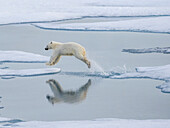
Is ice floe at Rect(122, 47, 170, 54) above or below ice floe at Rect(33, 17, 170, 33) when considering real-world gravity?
below

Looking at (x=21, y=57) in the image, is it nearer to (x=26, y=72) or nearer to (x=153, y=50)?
(x=26, y=72)

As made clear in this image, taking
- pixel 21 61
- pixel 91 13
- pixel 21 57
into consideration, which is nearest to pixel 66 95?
pixel 21 61

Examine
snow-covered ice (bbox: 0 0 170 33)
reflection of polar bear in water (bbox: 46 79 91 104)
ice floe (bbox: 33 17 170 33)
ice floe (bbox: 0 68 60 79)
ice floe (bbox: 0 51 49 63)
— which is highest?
snow-covered ice (bbox: 0 0 170 33)

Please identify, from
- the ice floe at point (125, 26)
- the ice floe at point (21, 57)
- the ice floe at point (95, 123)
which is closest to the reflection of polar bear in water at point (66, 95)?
the ice floe at point (95, 123)

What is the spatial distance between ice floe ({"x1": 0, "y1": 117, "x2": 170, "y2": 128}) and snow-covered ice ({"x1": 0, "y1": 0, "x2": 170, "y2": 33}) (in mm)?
7618

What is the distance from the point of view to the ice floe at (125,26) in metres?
14.0

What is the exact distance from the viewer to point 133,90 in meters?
8.06

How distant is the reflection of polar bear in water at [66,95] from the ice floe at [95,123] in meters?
1.15

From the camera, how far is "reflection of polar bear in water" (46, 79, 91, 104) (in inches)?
301

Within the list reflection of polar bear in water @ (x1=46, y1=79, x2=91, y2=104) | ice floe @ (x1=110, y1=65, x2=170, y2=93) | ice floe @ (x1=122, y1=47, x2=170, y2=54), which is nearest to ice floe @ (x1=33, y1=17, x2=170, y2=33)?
ice floe @ (x1=122, y1=47, x2=170, y2=54)

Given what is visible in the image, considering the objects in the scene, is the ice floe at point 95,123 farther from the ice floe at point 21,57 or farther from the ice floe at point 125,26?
the ice floe at point 125,26

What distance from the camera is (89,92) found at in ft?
26.4

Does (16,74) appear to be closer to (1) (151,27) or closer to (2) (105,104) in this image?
(2) (105,104)

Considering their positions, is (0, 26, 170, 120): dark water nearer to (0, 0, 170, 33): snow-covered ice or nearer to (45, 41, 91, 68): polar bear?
(45, 41, 91, 68): polar bear
